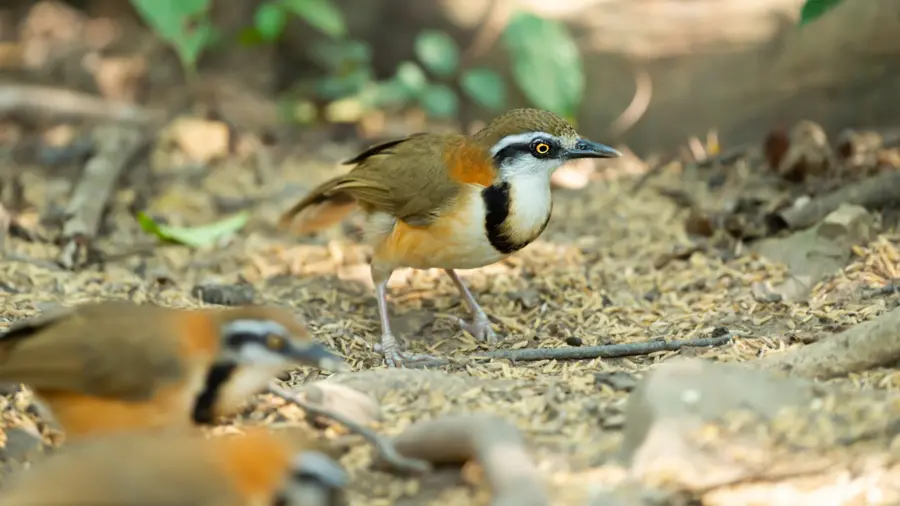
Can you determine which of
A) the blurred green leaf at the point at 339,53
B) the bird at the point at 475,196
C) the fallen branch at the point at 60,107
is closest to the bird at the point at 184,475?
the bird at the point at 475,196

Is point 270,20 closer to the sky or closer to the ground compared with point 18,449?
closer to the sky

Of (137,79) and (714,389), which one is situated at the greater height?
(137,79)

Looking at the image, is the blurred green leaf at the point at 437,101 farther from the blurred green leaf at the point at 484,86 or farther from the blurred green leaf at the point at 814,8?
the blurred green leaf at the point at 814,8

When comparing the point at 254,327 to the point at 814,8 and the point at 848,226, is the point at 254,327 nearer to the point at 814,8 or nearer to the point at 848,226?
the point at 814,8

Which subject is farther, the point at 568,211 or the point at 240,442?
the point at 568,211

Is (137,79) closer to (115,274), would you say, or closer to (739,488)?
(115,274)

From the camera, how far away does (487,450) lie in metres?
3.38

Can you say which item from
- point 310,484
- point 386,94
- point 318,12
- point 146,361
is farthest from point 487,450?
point 318,12

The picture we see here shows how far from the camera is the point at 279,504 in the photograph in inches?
123

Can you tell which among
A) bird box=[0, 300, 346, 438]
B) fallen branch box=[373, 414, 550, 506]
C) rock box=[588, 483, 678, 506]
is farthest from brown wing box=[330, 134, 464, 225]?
rock box=[588, 483, 678, 506]

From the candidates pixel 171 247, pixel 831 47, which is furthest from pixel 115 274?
pixel 831 47

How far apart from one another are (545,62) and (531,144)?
10.1 feet

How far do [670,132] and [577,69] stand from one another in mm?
863

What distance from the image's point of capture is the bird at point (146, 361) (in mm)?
3639
